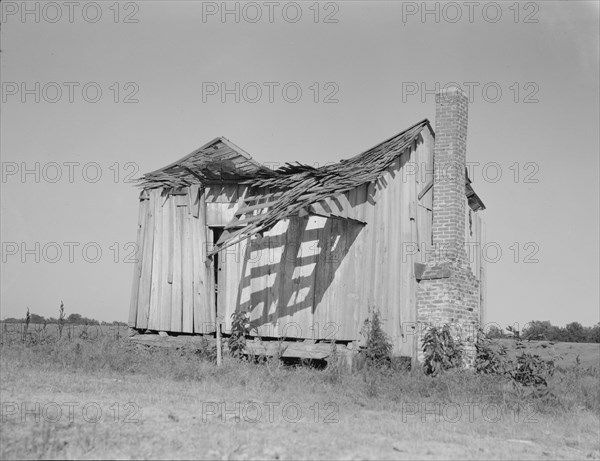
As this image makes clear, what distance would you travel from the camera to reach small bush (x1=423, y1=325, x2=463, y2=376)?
1452 cm

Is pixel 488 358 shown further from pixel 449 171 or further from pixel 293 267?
pixel 293 267

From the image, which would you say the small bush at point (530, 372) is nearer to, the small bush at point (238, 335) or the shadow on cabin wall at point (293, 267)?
the shadow on cabin wall at point (293, 267)

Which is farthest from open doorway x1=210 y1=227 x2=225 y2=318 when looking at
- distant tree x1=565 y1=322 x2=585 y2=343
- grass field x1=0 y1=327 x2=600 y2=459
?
distant tree x1=565 y1=322 x2=585 y2=343

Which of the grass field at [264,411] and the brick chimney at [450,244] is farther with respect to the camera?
the brick chimney at [450,244]

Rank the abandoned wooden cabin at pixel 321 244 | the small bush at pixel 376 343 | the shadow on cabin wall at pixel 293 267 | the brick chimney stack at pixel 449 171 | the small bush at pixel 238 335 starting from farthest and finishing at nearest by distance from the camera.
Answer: the brick chimney stack at pixel 449 171
the small bush at pixel 238 335
the shadow on cabin wall at pixel 293 267
the abandoned wooden cabin at pixel 321 244
the small bush at pixel 376 343

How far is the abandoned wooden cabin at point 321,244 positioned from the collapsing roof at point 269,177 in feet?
0.10

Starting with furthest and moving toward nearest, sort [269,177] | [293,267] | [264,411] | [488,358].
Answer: [269,177] < [293,267] < [488,358] < [264,411]

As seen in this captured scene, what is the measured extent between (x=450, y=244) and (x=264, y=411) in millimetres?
6783

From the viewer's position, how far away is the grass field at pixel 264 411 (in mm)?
8016

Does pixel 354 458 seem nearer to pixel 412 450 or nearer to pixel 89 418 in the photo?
pixel 412 450

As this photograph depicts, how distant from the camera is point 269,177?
15781mm

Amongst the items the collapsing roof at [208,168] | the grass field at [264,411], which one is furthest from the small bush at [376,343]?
the collapsing roof at [208,168]

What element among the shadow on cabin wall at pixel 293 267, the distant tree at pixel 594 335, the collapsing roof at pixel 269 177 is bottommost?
the distant tree at pixel 594 335

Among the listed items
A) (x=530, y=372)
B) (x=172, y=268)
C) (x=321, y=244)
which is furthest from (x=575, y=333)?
(x=172, y=268)
